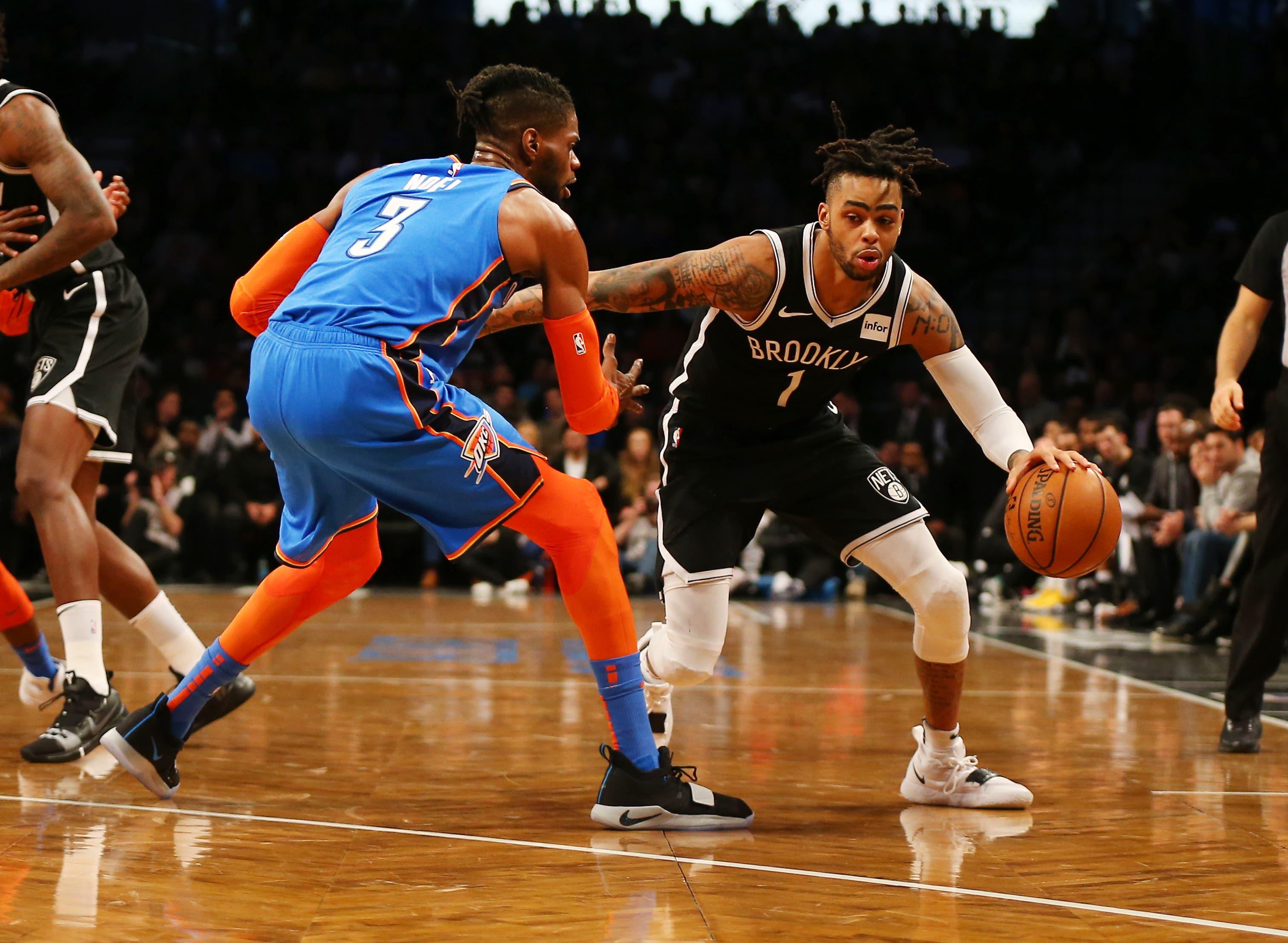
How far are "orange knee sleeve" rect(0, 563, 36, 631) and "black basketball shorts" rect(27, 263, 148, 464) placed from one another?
0.45 meters

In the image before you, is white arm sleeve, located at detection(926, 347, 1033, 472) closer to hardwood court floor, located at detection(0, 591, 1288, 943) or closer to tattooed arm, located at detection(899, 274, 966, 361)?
tattooed arm, located at detection(899, 274, 966, 361)

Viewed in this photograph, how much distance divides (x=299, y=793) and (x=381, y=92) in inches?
523

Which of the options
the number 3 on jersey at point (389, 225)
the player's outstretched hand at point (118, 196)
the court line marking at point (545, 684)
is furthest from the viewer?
the court line marking at point (545, 684)

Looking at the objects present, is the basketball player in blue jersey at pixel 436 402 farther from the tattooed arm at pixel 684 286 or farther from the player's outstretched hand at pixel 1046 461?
the player's outstretched hand at pixel 1046 461

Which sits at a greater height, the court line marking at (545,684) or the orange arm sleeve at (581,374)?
the orange arm sleeve at (581,374)

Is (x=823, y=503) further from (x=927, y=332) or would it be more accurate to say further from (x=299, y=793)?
(x=299, y=793)

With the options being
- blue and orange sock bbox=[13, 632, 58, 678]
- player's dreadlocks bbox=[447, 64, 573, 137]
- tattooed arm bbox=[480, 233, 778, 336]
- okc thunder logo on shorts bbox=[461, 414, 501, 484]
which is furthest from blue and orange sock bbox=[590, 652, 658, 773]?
blue and orange sock bbox=[13, 632, 58, 678]

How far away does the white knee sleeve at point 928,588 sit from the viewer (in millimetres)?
3584

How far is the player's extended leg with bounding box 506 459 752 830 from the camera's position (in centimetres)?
315

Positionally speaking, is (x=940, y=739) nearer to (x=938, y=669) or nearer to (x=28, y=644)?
(x=938, y=669)

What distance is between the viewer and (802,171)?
15078 mm

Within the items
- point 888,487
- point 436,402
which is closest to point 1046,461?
point 888,487


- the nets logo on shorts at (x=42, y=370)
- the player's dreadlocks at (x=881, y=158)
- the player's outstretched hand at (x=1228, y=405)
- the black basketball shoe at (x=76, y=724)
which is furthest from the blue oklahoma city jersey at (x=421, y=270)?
the player's outstretched hand at (x=1228, y=405)

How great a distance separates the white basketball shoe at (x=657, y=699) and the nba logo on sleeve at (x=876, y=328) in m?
1.03
